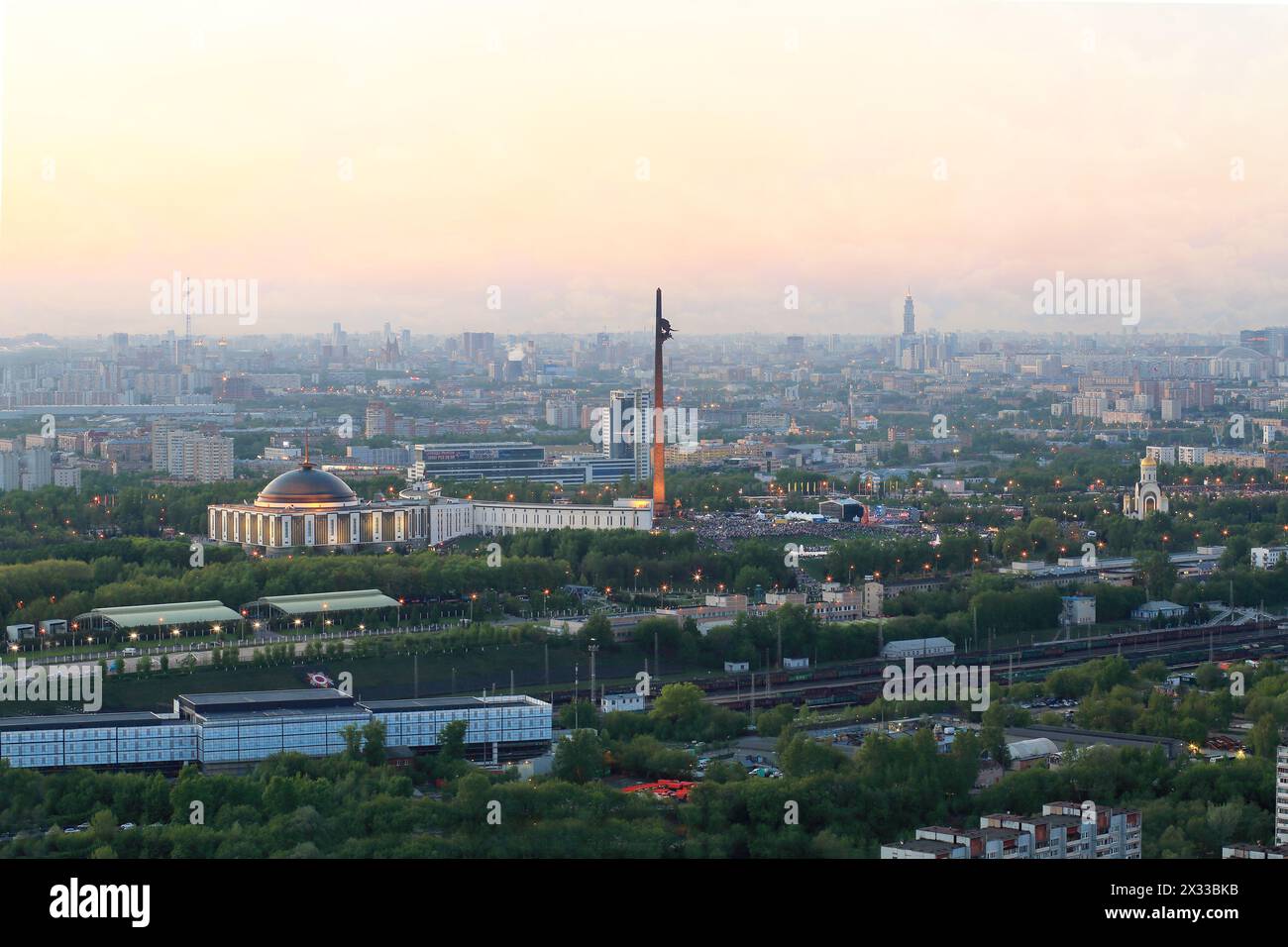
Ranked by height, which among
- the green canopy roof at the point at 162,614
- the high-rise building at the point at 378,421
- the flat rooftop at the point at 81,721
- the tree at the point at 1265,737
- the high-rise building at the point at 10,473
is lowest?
the tree at the point at 1265,737

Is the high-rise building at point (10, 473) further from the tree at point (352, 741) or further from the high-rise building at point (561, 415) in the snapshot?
the tree at point (352, 741)

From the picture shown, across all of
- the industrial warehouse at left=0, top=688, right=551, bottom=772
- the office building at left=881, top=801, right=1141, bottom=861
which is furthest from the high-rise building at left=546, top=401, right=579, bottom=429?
the office building at left=881, top=801, right=1141, bottom=861

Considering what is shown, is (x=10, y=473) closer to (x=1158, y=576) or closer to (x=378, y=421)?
(x=378, y=421)

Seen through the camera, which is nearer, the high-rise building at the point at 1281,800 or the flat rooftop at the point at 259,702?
the high-rise building at the point at 1281,800

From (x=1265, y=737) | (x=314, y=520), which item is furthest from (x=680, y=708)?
(x=314, y=520)

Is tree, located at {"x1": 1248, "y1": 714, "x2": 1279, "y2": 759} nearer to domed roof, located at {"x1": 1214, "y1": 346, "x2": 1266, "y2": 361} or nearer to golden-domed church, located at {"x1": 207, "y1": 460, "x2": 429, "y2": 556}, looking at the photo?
golden-domed church, located at {"x1": 207, "y1": 460, "x2": 429, "y2": 556}

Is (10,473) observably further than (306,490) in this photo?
Yes

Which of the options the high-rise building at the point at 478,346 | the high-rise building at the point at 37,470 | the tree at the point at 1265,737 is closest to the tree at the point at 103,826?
the tree at the point at 1265,737
